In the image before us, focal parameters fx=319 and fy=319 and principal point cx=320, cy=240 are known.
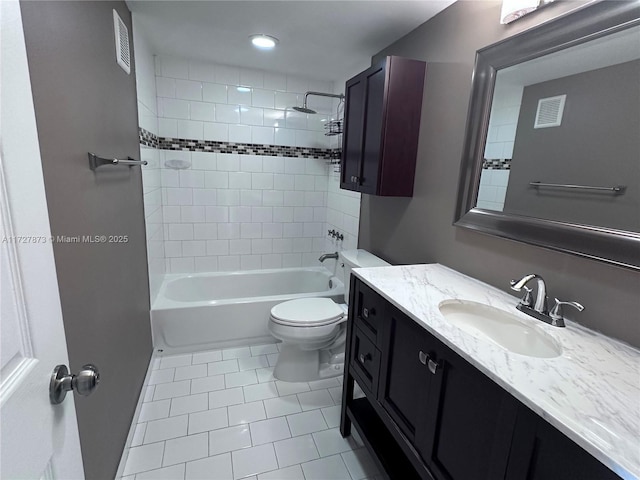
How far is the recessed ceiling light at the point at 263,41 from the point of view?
80.8 inches

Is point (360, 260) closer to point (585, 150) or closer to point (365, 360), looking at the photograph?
point (365, 360)

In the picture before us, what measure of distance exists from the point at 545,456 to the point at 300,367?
1647 mm

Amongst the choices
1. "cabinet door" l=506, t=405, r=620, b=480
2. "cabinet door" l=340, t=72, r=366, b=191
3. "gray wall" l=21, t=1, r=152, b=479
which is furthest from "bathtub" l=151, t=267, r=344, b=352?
"cabinet door" l=506, t=405, r=620, b=480

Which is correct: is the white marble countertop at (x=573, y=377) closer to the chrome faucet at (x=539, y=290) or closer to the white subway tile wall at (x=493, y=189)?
the chrome faucet at (x=539, y=290)

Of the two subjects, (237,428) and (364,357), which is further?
(237,428)

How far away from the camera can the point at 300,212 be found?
322 cm

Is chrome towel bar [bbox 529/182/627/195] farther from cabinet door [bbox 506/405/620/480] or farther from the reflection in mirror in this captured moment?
cabinet door [bbox 506/405/620/480]

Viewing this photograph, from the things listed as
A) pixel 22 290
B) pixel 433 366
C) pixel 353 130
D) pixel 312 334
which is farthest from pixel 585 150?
pixel 312 334

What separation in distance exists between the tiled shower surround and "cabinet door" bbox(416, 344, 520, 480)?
1748mm

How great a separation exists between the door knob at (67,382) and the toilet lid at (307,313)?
1.45 meters

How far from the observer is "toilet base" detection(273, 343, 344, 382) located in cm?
217

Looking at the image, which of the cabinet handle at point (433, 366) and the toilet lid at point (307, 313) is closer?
the cabinet handle at point (433, 366)

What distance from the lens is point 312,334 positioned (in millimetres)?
2018

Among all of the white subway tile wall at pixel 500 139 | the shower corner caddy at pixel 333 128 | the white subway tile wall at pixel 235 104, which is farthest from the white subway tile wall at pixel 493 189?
the white subway tile wall at pixel 235 104
